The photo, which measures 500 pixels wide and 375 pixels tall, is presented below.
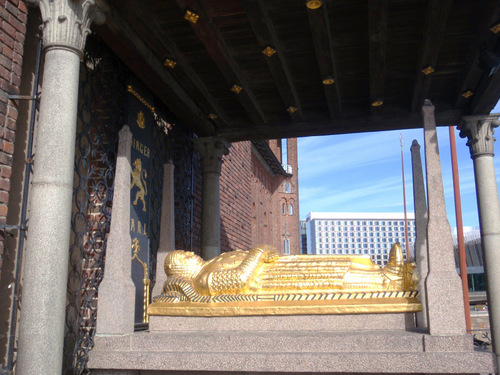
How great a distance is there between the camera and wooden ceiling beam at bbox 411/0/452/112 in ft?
17.2

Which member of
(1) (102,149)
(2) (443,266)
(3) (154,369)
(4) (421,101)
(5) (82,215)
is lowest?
(3) (154,369)

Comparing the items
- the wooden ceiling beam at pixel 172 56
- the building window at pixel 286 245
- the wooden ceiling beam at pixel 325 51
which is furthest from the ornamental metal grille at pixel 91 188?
the building window at pixel 286 245

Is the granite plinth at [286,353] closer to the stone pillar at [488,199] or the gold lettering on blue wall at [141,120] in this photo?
the gold lettering on blue wall at [141,120]

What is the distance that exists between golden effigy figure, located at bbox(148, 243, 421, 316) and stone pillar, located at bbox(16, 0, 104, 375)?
1271 mm

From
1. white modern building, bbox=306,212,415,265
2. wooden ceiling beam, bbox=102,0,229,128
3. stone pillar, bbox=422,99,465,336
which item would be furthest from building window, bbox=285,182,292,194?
white modern building, bbox=306,212,415,265

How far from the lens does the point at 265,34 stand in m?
5.75

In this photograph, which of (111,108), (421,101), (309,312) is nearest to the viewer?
(309,312)

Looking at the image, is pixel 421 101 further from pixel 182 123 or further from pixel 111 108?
pixel 111 108

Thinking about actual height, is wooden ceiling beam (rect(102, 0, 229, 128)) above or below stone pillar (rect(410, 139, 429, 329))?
above

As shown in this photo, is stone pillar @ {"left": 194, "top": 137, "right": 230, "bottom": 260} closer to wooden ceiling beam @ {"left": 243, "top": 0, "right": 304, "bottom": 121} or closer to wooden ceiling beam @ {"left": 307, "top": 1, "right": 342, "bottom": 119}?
wooden ceiling beam @ {"left": 243, "top": 0, "right": 304, "bottom": 121}

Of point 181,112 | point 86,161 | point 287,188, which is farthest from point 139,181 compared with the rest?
point 287,188

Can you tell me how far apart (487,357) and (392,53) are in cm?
421

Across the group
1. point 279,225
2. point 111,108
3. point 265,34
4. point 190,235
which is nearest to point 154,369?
point 111,108

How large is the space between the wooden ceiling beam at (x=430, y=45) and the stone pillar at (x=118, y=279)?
12.4ft
